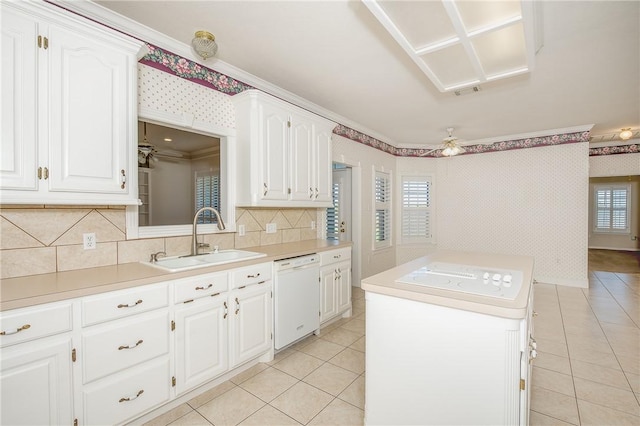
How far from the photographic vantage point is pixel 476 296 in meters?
1.35

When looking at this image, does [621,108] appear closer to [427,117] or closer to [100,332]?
[427,117]

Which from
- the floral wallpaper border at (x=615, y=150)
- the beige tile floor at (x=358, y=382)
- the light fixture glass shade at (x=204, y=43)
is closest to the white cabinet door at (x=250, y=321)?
the beige tile floor at (x=358, y=382)

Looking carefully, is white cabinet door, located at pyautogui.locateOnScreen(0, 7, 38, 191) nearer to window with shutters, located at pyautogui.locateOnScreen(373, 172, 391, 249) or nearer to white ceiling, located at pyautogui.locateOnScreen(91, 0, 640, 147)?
white ceiling, located at pyautogui.locateOnScreen(91, 0, 640, 147)

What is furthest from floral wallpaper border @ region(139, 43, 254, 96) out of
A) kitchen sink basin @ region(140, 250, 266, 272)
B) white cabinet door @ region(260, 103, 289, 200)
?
kitchen sink basin @ region(140, 250, 266, 272)

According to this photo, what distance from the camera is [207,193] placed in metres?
2.70

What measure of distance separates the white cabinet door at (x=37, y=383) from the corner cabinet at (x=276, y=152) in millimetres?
1629

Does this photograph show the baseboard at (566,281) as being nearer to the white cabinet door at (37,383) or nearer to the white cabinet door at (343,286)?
the white cabinet door at (343,286)

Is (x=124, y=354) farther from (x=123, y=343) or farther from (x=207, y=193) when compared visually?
(x=207, y=193)

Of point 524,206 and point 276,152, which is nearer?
point 276,152

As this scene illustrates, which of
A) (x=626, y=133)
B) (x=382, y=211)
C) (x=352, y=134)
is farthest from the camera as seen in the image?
(x=382, y=211)

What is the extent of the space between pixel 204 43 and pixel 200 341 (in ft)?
7.01

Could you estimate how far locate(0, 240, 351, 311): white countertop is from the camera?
137cm

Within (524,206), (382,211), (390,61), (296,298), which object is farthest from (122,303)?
(524,206)

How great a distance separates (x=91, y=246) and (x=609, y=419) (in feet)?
11.6
